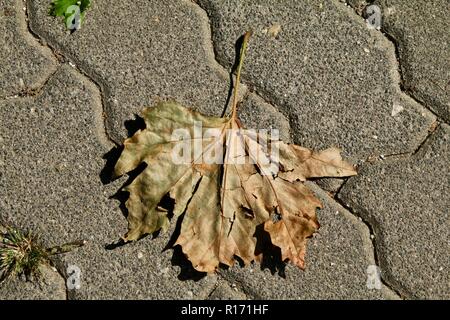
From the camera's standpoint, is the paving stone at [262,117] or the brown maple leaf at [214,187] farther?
the paving stone at [262,117]

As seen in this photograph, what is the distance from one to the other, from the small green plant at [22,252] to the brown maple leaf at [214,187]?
28 cm

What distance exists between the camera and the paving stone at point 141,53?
209cm

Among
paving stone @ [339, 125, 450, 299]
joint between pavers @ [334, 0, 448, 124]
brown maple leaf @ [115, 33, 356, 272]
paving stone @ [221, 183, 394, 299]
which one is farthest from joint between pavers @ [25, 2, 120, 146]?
joint between pavers @ [334, 0, 448, 124]

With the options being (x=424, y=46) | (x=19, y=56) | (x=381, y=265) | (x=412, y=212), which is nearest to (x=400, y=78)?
(x=424, y=46)

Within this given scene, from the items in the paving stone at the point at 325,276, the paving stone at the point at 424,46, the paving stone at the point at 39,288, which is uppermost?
the paving stone at the point at 424,46

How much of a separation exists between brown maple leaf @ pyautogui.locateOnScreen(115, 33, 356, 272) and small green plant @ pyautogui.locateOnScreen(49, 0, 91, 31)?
16.6 inches

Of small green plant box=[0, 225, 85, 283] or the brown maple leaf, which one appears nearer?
the brown maple leaf

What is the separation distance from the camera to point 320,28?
2121 mm

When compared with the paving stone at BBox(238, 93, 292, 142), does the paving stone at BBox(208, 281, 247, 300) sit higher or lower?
lower

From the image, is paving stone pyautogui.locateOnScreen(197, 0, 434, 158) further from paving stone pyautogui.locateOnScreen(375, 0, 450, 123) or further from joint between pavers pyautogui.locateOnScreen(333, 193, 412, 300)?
joint between pavers pyautogui.locateOnScreen(333, 193, 412, 300)

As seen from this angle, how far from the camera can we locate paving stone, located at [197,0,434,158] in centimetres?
209

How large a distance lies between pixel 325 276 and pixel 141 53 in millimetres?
936

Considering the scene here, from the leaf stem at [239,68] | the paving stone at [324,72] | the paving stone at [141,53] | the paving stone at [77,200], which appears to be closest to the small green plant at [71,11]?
the paving stone at [141,53]

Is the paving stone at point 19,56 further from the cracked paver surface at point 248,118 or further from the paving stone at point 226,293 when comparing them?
the paving stone at point 226,293
